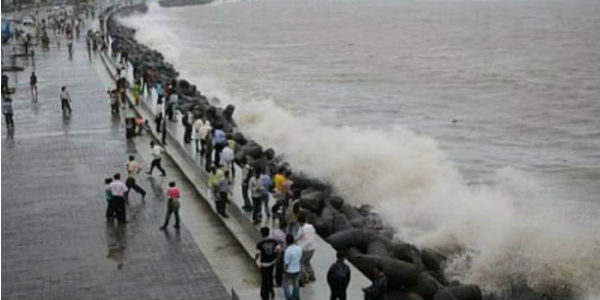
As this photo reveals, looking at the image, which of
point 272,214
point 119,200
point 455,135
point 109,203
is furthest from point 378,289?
point 455,135

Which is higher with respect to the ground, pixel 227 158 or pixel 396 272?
pixel 227 158

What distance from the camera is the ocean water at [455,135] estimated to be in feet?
58.1

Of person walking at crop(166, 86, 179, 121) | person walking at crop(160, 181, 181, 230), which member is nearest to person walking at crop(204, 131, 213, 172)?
person walking at crop(160, 181, 181, 230)

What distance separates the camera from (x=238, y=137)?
23.3 meters

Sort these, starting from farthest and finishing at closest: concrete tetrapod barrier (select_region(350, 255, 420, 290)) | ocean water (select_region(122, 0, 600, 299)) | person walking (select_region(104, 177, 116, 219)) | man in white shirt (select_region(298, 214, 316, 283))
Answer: ocean water (select_region(122, 0, 600, 299)) < person walking (select_region(104, 177, 116, 219)) < concrete tetrapod barrier (select_region(350, 255, 420, 290)) < man in white shirt (select_region(298, 214, 316, 283))

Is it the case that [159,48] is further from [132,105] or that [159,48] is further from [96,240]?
[96,240]

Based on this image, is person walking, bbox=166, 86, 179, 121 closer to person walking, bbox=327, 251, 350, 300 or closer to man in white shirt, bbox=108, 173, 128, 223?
man in white shirt, bbox=108, 173, 128, 223

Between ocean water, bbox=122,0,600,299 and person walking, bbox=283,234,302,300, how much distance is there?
466cm

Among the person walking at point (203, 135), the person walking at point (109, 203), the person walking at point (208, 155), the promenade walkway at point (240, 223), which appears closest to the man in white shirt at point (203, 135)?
the person walking at point (203, 135)

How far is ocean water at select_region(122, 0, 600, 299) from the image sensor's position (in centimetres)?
1770

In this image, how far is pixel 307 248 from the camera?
39.9ft

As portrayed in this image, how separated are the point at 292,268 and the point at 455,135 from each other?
876 inches

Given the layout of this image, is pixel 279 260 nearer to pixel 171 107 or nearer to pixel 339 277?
pixel 339 277

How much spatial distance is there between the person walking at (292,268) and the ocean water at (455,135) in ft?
15.3
